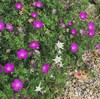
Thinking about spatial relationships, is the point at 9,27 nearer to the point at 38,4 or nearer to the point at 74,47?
the point at 38,4

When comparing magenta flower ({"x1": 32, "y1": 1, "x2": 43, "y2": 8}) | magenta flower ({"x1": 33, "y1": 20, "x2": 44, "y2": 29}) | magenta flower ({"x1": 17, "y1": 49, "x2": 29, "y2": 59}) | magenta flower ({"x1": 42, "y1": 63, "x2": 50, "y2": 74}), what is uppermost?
magenta flower ({"x1": 32, "y1": 1, "x2": 43, "y2": 8})

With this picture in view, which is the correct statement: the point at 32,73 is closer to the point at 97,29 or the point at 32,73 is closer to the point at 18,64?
the point at 18,64

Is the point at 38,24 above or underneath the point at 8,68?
above

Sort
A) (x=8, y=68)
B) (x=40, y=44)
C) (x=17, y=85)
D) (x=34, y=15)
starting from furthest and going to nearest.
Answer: (x=34, y=15) < (x=40, y=44) < (x=8, y=68) < (x=17, y=85)

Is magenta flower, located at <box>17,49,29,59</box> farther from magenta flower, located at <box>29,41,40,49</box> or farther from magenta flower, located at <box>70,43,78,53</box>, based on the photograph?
magenta flower, located at <box>70,43,78,53</box>

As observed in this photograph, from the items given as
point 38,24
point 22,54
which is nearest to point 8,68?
point 22,54

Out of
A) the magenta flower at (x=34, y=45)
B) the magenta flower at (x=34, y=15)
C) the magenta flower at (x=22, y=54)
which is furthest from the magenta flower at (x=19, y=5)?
the magenta flower at (x=22, y=54)

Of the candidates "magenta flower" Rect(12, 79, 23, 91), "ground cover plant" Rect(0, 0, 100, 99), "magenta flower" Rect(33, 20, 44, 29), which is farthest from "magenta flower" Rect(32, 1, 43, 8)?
"magenta flower" Rect(12, 79, 23, 91)
